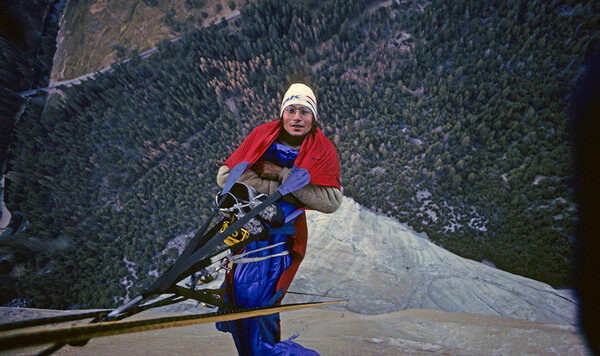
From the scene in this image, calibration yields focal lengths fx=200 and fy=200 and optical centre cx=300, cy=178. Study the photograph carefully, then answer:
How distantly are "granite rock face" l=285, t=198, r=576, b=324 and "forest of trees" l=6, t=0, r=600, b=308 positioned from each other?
511cm

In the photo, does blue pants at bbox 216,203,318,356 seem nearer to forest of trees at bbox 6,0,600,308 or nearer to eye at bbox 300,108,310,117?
eye at bbox 300,108,310,117

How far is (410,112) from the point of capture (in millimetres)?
14039

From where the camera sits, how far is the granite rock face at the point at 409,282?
182 inches

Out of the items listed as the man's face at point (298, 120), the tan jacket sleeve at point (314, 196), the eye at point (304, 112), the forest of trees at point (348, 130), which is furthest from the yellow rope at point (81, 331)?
the forest of trees at point (348, 130)

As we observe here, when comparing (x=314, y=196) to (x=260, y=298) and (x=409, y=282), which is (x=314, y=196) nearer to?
(x=260, y=298)

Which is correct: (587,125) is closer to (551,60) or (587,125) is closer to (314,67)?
(551,60)

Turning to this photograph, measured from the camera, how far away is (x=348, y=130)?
15539 mm

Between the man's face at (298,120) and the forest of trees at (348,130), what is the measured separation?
37.0ft

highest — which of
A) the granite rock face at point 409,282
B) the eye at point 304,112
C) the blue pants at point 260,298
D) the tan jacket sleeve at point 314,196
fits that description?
the eye at point 304,112

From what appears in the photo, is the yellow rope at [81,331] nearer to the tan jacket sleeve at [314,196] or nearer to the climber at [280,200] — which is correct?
the climber at [280,200]

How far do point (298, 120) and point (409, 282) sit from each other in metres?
5.46

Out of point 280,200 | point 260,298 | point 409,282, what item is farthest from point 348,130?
point 260,298

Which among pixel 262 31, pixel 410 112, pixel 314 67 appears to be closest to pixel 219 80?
pixel 262 31

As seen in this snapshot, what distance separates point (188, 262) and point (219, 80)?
2719cm
